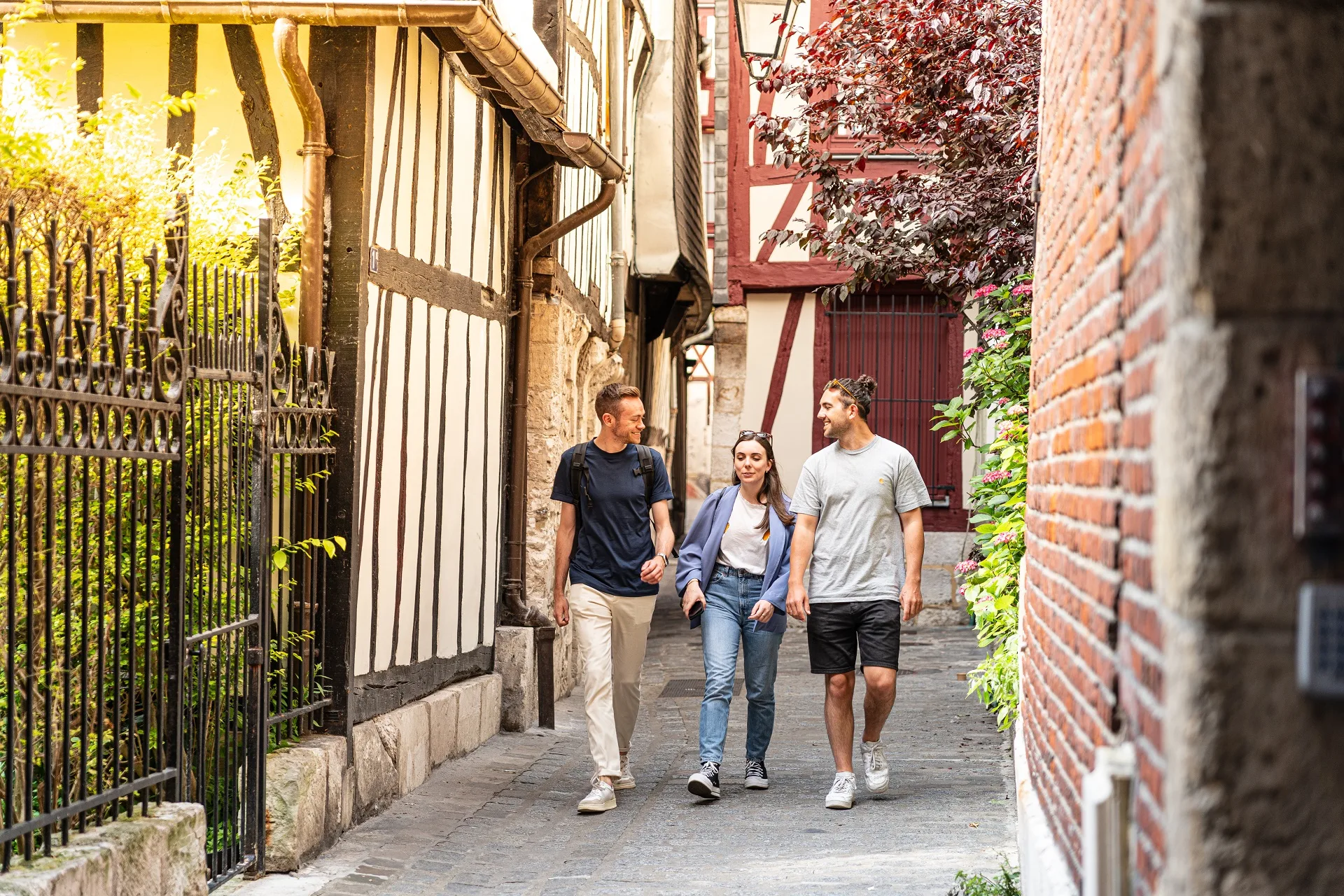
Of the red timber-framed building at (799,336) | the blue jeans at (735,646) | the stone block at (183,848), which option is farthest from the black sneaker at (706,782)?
the red timber-framed building at (799,336)

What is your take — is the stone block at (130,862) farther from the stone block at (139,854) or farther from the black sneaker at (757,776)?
the black sneaker at (757,776)

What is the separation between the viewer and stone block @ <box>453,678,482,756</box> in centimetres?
754

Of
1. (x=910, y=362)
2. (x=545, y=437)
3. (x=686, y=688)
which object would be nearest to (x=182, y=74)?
(x=545, y=437)

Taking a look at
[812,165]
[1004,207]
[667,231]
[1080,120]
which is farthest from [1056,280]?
[667,231]

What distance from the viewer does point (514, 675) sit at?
854cm

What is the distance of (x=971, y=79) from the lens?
23.6 feet

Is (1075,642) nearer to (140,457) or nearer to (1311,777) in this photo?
(1311,777)

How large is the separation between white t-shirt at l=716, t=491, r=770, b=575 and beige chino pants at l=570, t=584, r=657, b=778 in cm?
41

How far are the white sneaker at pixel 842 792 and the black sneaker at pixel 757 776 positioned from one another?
0.51 metres

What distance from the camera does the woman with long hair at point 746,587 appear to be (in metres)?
6.68

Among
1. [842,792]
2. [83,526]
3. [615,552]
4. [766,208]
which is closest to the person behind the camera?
[83,526]

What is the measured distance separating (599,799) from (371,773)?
97 cm

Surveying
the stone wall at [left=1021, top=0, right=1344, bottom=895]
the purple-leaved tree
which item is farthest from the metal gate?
the purple-leaved tree

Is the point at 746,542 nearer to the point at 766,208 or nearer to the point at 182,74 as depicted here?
the point at 182,74
